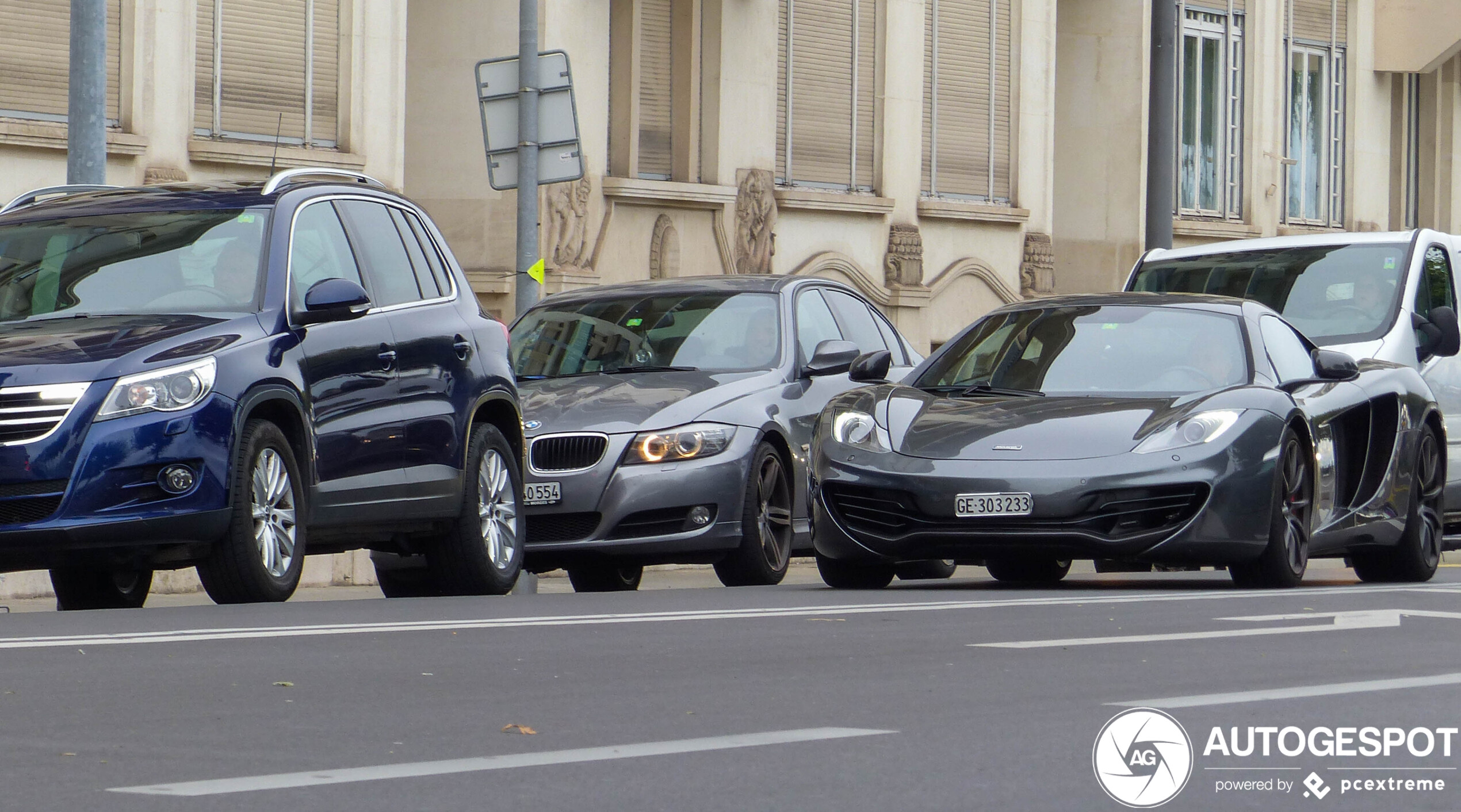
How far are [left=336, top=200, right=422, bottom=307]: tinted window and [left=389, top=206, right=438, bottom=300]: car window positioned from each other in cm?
3

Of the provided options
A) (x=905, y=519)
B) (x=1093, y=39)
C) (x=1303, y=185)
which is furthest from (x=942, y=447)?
(x=1303, y=185)

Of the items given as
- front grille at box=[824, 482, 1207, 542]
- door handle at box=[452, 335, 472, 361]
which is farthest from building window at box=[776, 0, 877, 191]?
front grille at box=[824, 482, 1207, 542]

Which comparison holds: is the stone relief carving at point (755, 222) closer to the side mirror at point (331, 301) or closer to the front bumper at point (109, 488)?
the side mirror at point (331, 301)

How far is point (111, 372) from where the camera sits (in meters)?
9.08

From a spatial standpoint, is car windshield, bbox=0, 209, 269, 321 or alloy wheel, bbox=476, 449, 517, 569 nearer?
car windshield, bbox=0, 209, 269, 321

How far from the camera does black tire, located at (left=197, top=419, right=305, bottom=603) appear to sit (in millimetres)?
9461

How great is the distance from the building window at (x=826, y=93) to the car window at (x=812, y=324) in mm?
13164

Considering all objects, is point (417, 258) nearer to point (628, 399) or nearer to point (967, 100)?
point (628, 399)

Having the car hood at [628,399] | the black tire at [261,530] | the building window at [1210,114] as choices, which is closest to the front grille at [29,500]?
the black tire at [261,530]

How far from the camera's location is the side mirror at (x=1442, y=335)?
14.9 metres

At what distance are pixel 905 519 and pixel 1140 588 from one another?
125cm

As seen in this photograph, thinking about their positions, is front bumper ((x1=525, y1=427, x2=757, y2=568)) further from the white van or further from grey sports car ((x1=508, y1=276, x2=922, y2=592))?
the white van

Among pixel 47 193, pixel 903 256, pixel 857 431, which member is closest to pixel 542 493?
pixel 857 431

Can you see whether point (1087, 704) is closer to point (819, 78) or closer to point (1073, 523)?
point (1073, 523)
